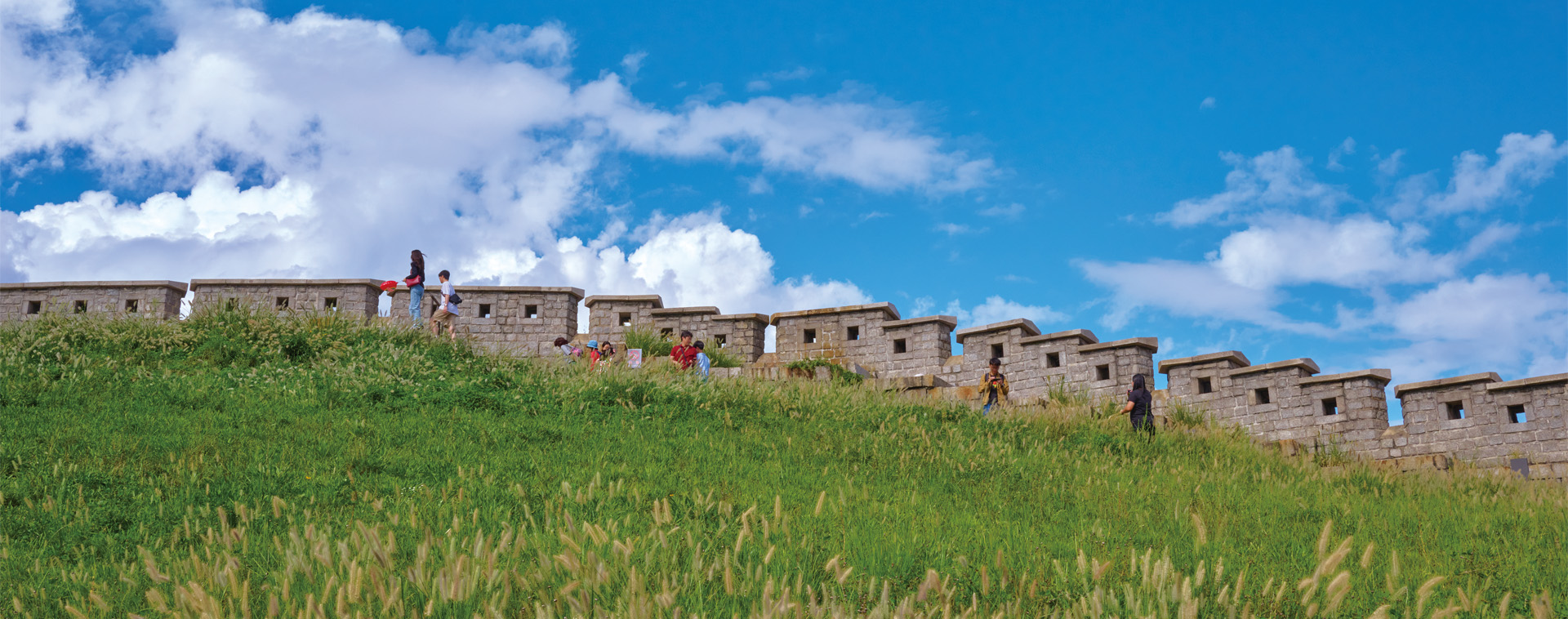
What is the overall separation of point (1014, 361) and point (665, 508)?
1361 cm

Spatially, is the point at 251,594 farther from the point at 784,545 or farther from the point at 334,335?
the point at 334,335

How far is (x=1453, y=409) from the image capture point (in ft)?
48.5

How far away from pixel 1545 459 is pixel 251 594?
16.3m

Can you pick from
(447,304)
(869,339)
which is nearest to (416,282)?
(447,304)

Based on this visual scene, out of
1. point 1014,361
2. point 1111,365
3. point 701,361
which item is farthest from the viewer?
point 1014,361

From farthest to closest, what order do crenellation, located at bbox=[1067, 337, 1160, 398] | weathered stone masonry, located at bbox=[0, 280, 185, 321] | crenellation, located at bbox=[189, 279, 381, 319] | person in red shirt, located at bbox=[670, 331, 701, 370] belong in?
crenellation, located at bbox=[189, 279, 381, 319] < weathered stone masonry, located at bbox=[0, 280, 185, 321] < crenellation, located at bbox=[1067, 337, 1160, 398] < person in red shirt, located at bbox=[670, 331, 701, 370]

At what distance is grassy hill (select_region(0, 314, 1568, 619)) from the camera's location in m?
3.86

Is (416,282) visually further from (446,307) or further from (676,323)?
(676,323)

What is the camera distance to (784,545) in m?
4.63

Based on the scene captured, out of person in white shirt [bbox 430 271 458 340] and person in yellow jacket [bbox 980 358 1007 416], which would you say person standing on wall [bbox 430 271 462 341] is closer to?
person in white shirt [bbox 430 271 458 340]

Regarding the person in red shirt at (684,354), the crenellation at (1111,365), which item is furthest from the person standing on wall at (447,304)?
the crenellation at (1111,365)

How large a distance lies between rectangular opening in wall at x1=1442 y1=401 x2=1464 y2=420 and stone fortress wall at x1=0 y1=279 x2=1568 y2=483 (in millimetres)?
27

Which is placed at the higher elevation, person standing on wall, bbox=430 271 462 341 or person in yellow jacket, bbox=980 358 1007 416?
person standing on wall, bbox=430 271 462 341

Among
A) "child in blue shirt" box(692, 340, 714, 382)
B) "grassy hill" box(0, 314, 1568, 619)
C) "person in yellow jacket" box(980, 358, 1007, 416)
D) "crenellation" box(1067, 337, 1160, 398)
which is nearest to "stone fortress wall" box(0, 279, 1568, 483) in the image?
"crenellation" box(1067, 337, 1160, 398)
